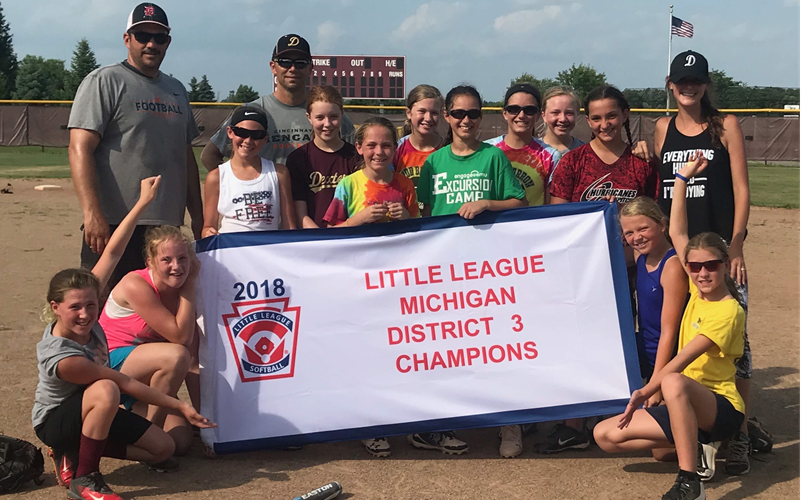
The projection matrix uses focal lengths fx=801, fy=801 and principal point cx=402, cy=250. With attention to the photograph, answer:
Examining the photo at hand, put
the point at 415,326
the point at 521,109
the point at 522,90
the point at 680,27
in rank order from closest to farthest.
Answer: the point at 415,326 → the point at 521,109 → the point at 522,90 → the point at 680,27

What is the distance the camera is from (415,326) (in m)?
4.51

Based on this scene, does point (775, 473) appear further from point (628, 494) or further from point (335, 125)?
point (335, 125)

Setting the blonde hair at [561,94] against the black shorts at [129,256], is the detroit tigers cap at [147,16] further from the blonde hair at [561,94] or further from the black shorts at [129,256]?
the blonde hair at [561,94]

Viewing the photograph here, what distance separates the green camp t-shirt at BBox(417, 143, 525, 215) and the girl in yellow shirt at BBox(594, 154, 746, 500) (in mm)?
1059

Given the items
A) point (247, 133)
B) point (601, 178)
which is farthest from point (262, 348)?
point (601, 178)

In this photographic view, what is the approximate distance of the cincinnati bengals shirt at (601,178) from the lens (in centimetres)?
466

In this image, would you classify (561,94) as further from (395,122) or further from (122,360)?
(395,122)

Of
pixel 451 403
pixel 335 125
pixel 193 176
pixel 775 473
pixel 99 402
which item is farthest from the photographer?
pixel 193 176

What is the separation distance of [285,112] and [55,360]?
2.42 meters

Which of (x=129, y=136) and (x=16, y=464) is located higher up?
(x=129, y=136)

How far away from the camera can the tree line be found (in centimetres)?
4341

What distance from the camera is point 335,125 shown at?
16.3 ft

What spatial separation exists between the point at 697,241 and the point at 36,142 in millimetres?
31490

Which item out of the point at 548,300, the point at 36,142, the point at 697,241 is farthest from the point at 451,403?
the point at 36,142
